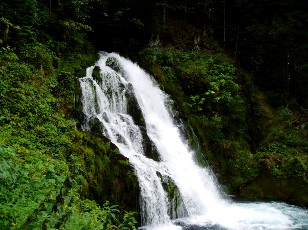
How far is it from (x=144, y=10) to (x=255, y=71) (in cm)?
890

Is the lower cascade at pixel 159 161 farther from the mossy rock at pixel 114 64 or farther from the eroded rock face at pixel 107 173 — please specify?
the eroded rock face at pixel 107 173

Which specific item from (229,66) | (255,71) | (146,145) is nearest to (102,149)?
(146,145)

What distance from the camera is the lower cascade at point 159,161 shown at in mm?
10258

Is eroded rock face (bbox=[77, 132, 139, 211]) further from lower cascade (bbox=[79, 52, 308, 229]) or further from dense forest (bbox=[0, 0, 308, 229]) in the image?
lower cascade (bbox=[79, 52, 308, 229])

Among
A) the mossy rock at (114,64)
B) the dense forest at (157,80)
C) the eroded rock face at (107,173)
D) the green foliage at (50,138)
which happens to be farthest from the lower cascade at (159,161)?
the green foliage at (50,138)

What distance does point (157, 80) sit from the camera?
16.5 meters

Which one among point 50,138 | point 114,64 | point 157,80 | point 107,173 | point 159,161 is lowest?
point 107,173

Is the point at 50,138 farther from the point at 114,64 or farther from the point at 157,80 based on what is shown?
the point at 157,80

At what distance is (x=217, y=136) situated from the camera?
52.5 ft

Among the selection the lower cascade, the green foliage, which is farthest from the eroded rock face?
the lower cascade

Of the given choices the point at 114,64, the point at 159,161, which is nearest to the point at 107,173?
the point at 159,161

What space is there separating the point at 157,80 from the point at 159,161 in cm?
564

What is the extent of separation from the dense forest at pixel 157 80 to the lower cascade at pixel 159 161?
2.03 feet

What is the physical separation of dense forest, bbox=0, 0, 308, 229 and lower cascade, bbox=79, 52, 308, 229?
0.62m
